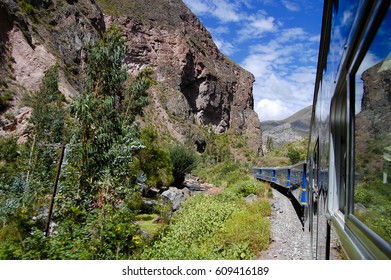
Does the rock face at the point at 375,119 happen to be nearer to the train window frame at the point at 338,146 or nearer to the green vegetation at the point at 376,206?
the green vegetation at the point at 376,206

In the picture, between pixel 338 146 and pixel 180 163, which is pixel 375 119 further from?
pixel 180 163

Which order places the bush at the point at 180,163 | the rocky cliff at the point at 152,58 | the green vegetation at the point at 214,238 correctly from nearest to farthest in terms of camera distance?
the green vegetation at the point at 214,238 → the bush at the point at 180,163 → the rocky cliff at the point at 152,58

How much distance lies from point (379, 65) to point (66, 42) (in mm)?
Answer: 59238

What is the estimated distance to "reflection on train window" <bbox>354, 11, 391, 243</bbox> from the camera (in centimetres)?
117

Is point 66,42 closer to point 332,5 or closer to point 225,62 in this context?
point 332,5

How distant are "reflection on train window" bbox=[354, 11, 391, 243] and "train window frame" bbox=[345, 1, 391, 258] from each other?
0.08 feet

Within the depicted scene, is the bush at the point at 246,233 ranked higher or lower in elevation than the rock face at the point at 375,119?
lower

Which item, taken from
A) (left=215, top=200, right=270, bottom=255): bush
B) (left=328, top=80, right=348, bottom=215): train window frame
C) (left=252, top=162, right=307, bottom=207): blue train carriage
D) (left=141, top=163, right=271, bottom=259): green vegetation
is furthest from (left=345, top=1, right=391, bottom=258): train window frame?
(left=252, top=162, right=307, bottom=207): blue train carriage

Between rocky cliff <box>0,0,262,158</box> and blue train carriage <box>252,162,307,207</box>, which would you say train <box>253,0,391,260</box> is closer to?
blue train carriage <box>252,162,307,207</box>

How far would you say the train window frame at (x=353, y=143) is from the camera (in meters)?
1.14

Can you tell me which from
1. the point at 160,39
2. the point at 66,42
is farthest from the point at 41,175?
the point at 160,39

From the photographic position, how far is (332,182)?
2.32 metres

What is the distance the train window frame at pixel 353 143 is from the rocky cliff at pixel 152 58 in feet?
104

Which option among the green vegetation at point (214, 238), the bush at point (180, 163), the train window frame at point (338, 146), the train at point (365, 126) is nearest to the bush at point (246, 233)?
the green vegetation at point (214, 238)
